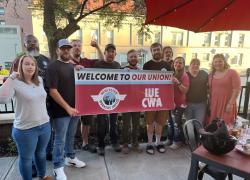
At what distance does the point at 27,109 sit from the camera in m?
2.25

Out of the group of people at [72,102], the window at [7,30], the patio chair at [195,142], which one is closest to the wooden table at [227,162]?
the patio chair at [195,142]

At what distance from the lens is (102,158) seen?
351 cm

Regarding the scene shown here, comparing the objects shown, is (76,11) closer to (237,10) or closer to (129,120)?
(129,120)

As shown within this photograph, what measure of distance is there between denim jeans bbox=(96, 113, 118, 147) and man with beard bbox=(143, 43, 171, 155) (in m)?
0.57

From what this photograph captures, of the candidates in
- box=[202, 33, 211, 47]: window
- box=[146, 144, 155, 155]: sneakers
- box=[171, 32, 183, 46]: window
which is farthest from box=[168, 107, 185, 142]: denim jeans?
box=[202, 33, 211, 47]: window

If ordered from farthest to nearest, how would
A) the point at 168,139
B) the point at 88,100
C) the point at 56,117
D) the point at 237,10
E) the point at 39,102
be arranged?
the point at 168,139
the point at 88,100
the point at 56,117
the point at 39,102
the point at 237,10

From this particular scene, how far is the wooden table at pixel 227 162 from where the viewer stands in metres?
1.69

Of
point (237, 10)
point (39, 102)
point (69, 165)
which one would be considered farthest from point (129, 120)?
point (237, 10)

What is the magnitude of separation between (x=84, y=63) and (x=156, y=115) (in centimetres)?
149

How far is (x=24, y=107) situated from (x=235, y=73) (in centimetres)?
280

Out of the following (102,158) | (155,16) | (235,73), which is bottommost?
(102,158)

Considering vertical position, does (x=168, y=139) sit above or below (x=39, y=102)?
below

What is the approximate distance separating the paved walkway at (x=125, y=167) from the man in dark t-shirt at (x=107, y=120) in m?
0.15

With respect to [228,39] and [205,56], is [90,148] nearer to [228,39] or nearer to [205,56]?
[205,56]
